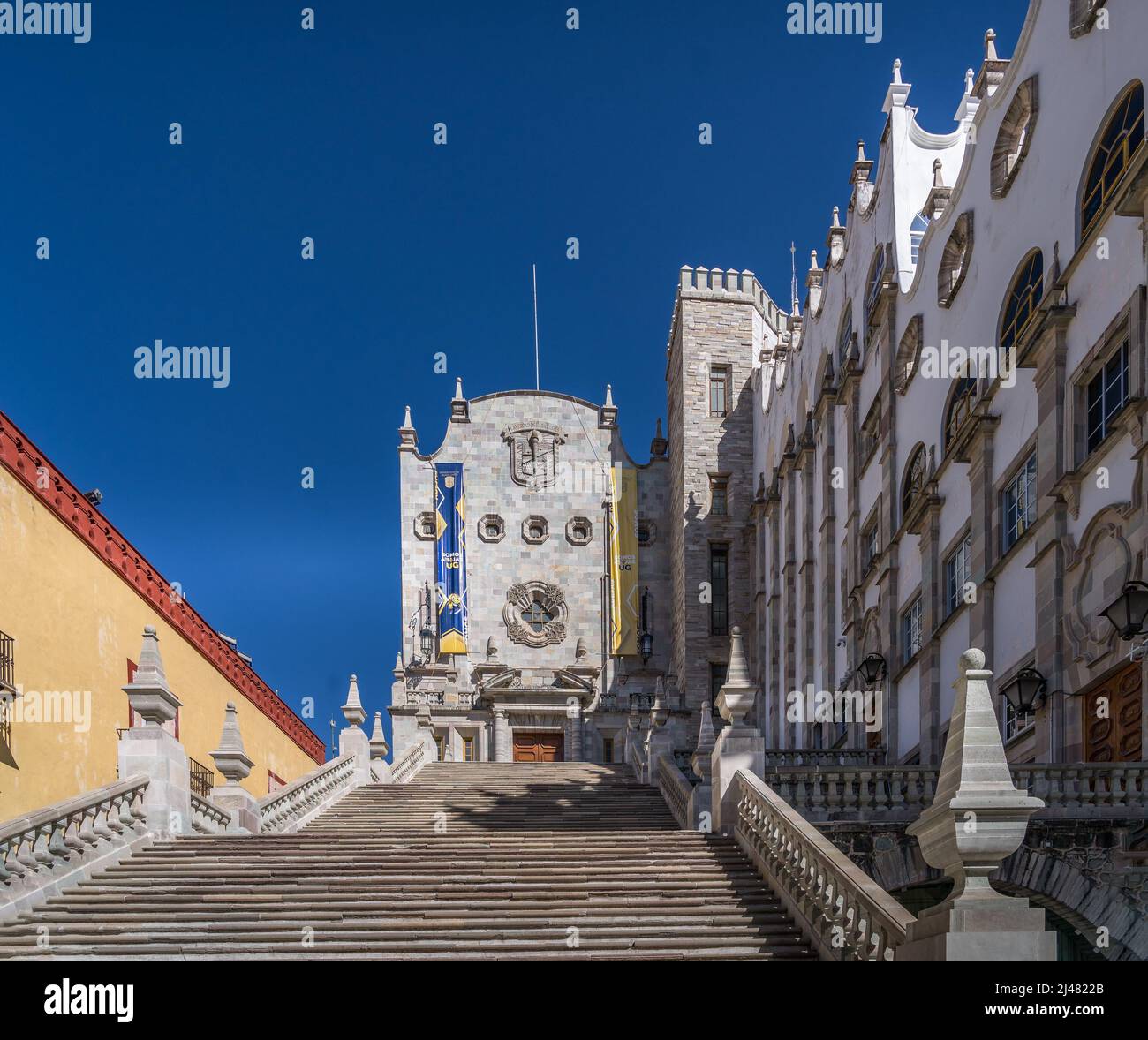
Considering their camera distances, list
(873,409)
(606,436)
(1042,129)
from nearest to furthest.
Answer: (1042,129) → (873,409) → (606,436)

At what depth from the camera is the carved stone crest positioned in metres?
47.8

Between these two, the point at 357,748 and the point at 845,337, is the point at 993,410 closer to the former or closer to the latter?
the point at 845,337

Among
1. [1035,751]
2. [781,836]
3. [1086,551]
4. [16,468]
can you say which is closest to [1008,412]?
[1086,551]

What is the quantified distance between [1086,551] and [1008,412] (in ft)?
13.7

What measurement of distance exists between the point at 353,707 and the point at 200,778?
394cm

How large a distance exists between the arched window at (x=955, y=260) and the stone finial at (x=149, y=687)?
15.8 metres

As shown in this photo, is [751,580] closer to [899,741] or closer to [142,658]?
[899,741]

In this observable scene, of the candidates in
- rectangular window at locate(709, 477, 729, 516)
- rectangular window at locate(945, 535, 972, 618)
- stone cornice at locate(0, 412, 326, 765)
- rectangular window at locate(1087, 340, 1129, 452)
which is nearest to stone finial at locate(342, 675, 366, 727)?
stone cornice at locate(0, 412, 326, 765)

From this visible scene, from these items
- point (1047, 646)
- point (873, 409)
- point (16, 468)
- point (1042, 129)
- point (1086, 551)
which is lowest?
point (1047, 646)

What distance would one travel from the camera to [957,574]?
23.5 meters

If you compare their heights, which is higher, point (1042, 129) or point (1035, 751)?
point (1042, 129)

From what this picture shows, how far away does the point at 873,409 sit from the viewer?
2928cm

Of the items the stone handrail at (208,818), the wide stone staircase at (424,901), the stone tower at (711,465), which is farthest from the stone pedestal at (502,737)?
the wide stone staircase at (424,901)
